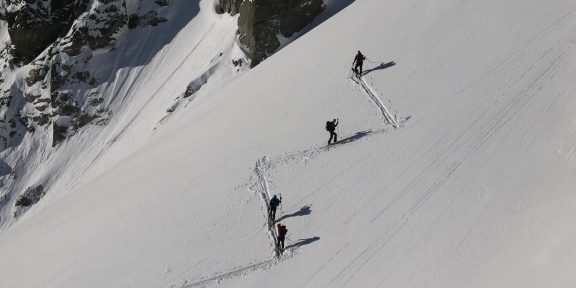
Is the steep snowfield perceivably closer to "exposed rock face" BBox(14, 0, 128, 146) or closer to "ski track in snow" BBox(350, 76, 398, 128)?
"ski track in snow" BBox(350, 76, 398, 128)

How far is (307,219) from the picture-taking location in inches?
802

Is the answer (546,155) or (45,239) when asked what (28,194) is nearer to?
(45,239)

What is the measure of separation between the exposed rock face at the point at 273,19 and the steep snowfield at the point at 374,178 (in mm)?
7672

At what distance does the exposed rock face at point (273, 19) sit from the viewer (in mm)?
41844

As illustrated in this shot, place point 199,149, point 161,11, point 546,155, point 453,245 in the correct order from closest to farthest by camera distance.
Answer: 1. point 453,245
2. point 546,155
3. point 199,149
4. point 161,11

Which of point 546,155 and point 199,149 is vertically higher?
point 546,155

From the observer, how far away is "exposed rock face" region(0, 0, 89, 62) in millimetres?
59656

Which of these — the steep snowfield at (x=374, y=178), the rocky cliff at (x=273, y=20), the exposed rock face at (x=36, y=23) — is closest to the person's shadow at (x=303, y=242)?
the steep snowfield at (x=374, y=178)

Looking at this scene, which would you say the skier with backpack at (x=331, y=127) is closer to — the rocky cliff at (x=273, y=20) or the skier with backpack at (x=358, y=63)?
the skier with backpack at (x=358, y=63)

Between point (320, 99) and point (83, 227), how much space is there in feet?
42.2

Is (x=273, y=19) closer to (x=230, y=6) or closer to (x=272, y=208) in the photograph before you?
(x=230, y=6)

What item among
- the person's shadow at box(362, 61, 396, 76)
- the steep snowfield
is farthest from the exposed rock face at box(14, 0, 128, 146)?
the person's shadow at box(362, 61, 396, 76)

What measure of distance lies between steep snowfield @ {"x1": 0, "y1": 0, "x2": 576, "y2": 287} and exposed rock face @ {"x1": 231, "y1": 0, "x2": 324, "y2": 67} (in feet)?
25.2

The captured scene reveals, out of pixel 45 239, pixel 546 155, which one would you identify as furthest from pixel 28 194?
pixel 546 155
